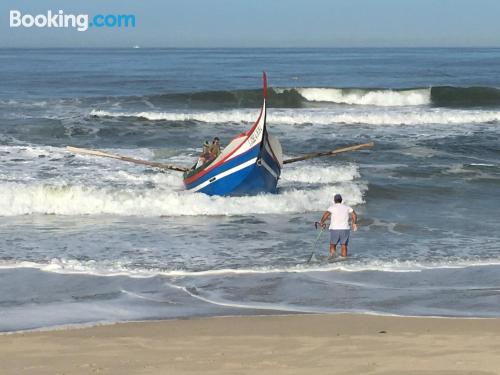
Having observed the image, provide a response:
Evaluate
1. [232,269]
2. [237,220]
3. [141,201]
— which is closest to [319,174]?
[141,201]

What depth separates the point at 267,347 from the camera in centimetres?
870

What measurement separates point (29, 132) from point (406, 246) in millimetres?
18746

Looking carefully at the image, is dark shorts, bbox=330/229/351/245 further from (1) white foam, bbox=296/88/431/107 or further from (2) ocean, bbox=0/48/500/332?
(1) white foam, bbox=296/88/431/107

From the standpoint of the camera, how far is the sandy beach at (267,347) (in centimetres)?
792

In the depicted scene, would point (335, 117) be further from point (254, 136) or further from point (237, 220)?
point (237, 220)

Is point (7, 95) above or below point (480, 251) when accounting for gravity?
above

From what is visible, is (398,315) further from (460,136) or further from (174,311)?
(460,136)

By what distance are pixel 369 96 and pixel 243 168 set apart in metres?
27.8

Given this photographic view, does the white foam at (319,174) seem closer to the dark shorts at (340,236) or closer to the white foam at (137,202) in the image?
the white foam at (137,202)

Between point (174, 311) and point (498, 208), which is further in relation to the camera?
point (498, 208)

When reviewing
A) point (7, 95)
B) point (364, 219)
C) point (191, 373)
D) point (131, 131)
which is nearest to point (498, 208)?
point (364, 219)

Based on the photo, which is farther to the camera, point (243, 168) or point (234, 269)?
point (243, 168)

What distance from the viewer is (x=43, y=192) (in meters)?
19.2

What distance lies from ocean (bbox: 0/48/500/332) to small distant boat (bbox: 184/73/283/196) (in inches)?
10.5
